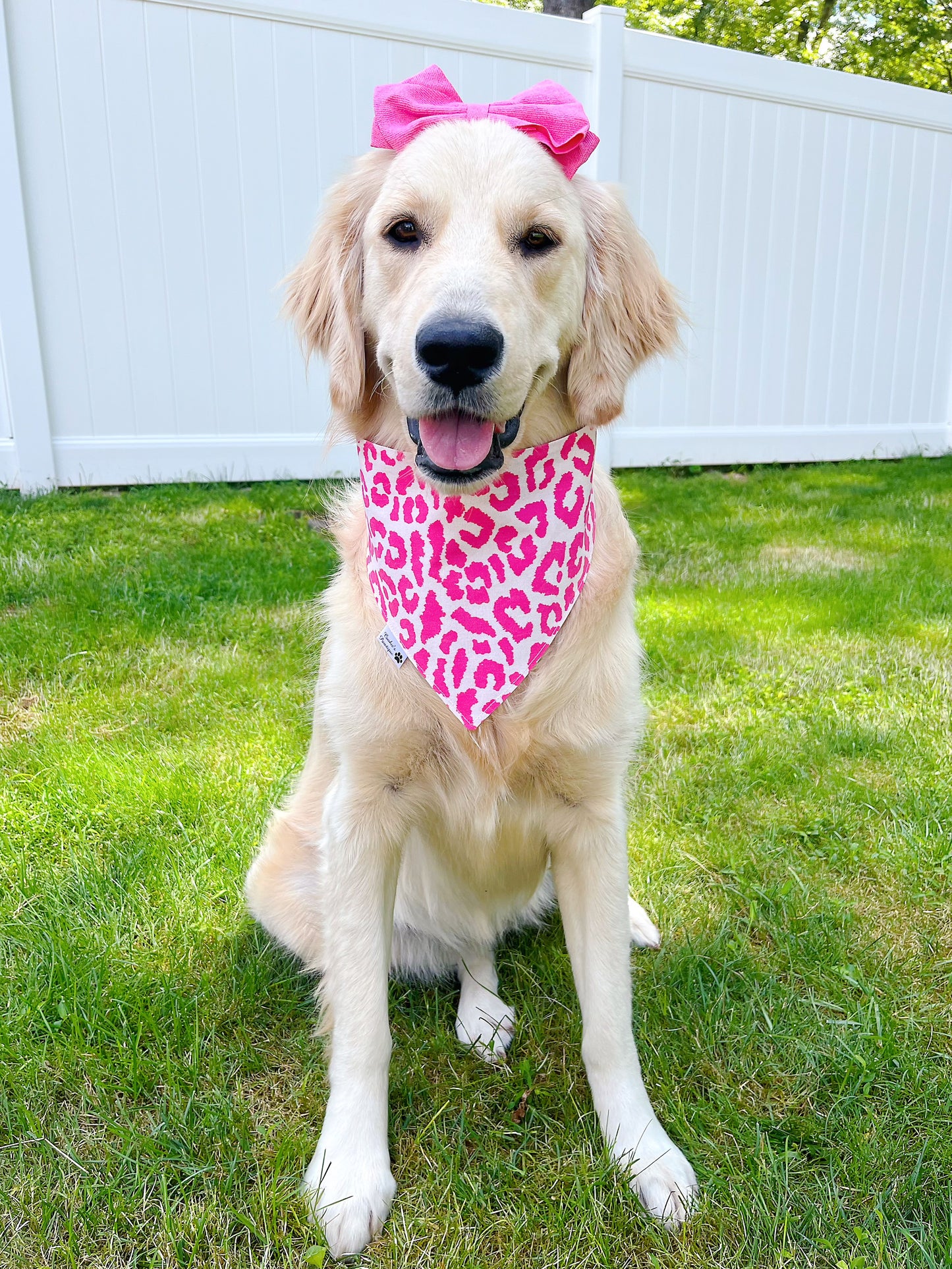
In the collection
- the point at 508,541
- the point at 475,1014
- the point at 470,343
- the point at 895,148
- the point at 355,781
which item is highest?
the point at 895,148

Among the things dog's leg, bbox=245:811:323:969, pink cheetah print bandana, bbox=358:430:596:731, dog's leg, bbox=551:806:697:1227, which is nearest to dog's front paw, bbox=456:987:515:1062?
dog's leg, bbox=551:806:697:1227

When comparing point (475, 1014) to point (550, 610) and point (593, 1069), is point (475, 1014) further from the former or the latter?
point (550, 610)

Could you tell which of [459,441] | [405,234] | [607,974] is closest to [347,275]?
[405,234]

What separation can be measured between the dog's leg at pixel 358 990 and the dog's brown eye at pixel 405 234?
0.95m

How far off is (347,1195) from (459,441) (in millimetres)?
1216

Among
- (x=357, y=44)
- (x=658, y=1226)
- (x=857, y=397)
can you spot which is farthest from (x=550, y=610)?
(x=857, y=397)

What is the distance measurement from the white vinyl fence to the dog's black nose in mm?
A: 4329

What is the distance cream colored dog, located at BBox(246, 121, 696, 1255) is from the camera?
152 cm

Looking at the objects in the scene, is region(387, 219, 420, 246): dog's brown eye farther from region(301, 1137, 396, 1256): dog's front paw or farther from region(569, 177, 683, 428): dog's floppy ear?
region(301, 1137, 396, 1256): dog's front paw

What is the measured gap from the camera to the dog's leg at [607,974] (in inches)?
62.4

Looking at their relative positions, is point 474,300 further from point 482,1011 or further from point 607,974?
point 482,1011

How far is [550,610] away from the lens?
169cm

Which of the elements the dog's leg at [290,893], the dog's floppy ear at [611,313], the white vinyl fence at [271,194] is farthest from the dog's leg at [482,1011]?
the white vinyl fence at [271,194]

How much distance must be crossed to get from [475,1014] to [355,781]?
0.60 metres
